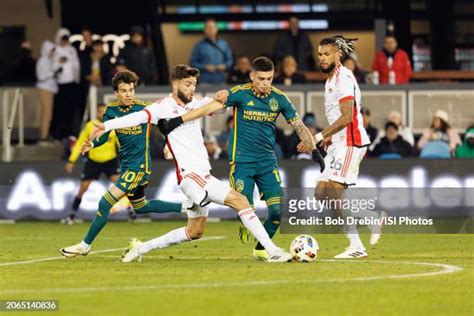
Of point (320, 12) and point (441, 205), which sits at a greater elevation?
point (320, 12)

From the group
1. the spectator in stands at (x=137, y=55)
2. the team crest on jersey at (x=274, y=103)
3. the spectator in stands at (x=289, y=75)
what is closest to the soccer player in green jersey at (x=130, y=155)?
the team crest on jersey at (x=274, y=103)

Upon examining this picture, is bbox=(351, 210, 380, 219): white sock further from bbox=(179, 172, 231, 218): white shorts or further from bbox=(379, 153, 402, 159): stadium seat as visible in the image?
bbox=(379, 153, 402, 159): stadium seat

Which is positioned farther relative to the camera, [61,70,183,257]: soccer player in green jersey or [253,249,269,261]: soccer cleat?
[61,70,183,257]: soccer player in green jersey

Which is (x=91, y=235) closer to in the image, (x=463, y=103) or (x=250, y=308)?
(x=250, y=308)

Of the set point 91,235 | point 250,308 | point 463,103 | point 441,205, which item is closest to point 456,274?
point 250,308

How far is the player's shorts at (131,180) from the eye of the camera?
1675cm

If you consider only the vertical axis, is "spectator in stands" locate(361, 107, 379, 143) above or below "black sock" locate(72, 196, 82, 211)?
above

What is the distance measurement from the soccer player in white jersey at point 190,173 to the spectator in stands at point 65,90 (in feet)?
41.2

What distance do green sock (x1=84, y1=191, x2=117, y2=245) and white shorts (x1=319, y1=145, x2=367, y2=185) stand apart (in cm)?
232

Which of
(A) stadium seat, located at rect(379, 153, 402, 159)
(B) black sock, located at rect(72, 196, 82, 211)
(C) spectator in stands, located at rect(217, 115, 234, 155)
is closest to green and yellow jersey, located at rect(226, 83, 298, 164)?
(B) black sock, located at rect(72, 196, 82, 211)

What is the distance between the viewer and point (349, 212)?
15.9m

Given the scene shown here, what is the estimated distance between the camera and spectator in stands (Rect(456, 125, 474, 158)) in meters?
24.5

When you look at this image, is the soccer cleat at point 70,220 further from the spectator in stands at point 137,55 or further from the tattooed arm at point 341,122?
the tattooed arm at point 341,122

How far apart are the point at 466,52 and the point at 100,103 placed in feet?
32.6
